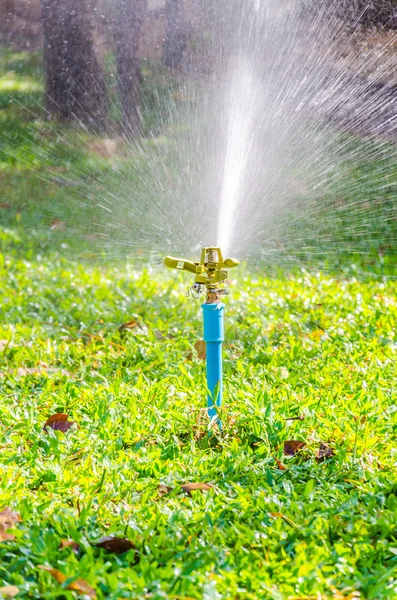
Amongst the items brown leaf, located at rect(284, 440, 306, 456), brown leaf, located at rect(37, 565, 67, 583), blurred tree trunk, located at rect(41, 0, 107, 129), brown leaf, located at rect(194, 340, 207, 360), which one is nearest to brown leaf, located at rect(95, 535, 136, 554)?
brown leaf, located at rect(37, 565, 67, 583)

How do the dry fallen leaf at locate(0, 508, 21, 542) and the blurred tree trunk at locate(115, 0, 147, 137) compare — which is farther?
the blurred tree trunk at locate(115, 0, 147, 137)

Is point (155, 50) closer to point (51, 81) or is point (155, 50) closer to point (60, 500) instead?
point (51, 81)

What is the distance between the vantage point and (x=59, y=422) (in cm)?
290

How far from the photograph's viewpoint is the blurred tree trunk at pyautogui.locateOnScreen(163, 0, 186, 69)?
5.46 m

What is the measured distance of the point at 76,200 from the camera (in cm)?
602

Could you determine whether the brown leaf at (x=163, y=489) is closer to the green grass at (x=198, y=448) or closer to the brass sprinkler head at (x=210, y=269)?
the green grass at (x=198, y=448)

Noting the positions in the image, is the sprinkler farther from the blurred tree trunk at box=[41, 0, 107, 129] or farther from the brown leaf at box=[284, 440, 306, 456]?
the blurred tree trunk at box=[41, 0, 107, 129]

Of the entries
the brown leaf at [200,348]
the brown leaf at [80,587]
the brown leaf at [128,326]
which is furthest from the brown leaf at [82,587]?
the brown leaf at [128,326]

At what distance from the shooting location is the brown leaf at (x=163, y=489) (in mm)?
2428

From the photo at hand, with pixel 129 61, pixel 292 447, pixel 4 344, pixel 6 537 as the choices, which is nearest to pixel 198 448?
pixel 292 447

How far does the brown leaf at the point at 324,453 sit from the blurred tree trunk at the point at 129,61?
138 inches

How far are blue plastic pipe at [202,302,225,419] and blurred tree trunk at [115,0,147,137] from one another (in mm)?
3251

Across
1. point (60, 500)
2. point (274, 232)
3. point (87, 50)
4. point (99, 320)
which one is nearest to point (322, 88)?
point (274, 232)

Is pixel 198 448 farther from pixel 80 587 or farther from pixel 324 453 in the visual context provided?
pixel 80 587
